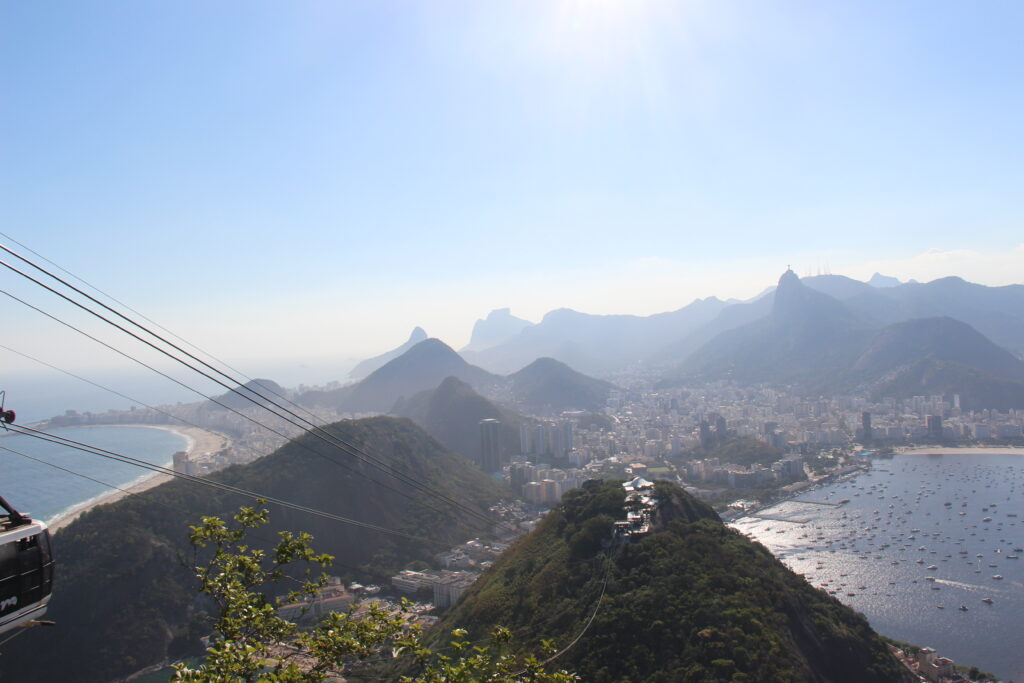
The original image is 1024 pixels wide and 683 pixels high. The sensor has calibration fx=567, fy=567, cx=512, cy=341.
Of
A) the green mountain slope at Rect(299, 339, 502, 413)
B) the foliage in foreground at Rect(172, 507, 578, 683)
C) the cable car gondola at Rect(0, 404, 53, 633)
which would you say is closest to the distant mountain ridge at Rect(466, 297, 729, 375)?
the green mountain slope at Rect(299, 339, 502, 413)

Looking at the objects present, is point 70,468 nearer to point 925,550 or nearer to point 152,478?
point 152,478

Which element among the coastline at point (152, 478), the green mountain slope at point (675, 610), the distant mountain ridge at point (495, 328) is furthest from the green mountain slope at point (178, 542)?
the distant mountain ridge at point (495, 328)

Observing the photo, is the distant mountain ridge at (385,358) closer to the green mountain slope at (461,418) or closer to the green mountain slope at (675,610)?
the green mountain slope at (461,418)

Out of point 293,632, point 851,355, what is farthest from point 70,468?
point 851,355

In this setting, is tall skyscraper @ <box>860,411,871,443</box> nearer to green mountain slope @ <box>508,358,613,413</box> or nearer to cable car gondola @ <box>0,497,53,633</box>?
green mountain slope @ <box>508,358,613,413</box>

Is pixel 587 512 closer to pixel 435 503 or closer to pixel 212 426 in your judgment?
pixel 435 503

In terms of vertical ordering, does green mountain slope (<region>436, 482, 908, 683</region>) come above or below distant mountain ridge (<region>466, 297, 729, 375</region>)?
below

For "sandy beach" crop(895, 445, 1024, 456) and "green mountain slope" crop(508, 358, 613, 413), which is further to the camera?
"green mountain slope" crop(508, 358, 613, 413)

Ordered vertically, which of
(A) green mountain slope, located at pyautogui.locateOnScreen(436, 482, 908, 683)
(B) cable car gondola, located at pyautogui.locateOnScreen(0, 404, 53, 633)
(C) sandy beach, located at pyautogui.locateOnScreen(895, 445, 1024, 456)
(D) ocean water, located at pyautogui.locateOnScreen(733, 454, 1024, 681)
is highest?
(B) cable car gondola, located at pyautogui.locateOnScreen(0, 404, 53, 633)
